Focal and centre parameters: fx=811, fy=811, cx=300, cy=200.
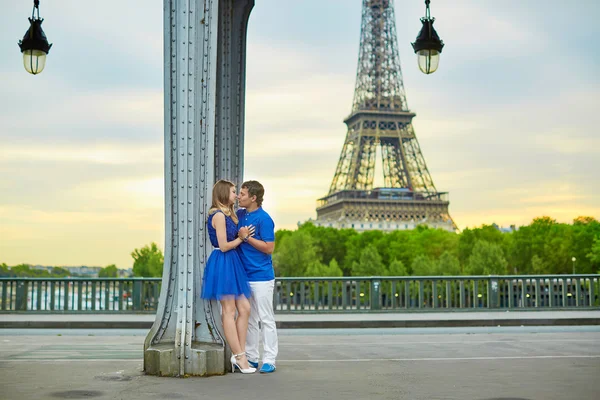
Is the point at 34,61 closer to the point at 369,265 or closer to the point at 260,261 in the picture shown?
the point at 260,261

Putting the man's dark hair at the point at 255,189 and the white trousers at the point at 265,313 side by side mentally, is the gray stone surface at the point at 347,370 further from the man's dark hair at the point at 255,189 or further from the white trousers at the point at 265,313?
the man's dark hair at the point at 255,189

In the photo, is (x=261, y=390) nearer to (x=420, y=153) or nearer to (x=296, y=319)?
(x=296, y=319)

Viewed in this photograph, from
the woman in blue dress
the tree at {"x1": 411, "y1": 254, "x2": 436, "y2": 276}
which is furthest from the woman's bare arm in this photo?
the tree at {"x1": 411, "y1": 254, "x2": 436, "y2": 276}

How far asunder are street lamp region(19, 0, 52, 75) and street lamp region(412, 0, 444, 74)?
5.48m

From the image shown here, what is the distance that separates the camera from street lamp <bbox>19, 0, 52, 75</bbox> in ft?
37.4

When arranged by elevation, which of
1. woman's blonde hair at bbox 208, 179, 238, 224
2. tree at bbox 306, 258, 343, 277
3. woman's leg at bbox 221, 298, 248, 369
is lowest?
woman's leg at bbox 221, 298, 248, 369

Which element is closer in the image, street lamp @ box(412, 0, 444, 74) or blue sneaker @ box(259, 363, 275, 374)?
blue sneaker @ box(259, 363, 275, 374)

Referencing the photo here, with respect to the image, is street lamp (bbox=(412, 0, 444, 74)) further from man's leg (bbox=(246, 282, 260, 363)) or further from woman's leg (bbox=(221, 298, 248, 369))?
woman's leg (bbox=(221, 298, 248, 369))

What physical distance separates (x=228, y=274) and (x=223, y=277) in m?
0.05

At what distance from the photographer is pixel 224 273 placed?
7.62m

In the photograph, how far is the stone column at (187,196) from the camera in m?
7.50

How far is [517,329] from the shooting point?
15.3 metres

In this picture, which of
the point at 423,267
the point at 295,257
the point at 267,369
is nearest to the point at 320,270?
the point at 295,257

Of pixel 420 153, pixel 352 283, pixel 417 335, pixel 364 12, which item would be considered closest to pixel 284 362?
pixel 417 335
